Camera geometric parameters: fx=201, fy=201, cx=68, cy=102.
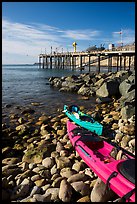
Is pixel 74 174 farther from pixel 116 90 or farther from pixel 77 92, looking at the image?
pixel 77 92

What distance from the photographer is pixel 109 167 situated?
5.89 meters

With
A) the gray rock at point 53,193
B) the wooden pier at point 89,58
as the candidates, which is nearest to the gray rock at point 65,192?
the gray rock at point 53,193

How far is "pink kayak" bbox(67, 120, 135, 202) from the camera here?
16.7 ft

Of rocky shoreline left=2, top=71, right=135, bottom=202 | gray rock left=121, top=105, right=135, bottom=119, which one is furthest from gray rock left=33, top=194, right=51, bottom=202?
gray rock left=121, top=105, right=135, bottom=119

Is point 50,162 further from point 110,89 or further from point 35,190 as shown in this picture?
point 110,89

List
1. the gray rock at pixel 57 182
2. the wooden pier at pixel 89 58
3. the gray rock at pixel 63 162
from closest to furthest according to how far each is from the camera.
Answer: the gray rock at pixel 57 182 → the gray rock at pixel 63 162 → the wooden pier at pixel 89 58

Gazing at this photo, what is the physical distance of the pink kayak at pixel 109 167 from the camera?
16.7 ft

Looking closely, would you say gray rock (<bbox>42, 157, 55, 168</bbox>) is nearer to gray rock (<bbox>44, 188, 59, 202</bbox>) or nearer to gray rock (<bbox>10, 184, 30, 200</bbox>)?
gray rock (<bbox>10, 184, 30, 200</bbox>)

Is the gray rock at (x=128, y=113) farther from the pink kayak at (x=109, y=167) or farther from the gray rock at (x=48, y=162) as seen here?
the gray rock at (x=48, y=162)

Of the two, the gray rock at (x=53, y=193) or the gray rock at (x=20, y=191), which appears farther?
the gray rock at (x=20, y=191)

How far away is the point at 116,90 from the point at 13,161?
14068 mm

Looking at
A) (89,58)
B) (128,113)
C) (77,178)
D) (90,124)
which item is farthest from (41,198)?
(89,58)

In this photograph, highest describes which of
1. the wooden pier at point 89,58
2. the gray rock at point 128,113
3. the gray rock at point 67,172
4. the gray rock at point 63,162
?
the wooden pier at point 89,58

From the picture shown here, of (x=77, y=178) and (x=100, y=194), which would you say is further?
(x=77, y=178)
